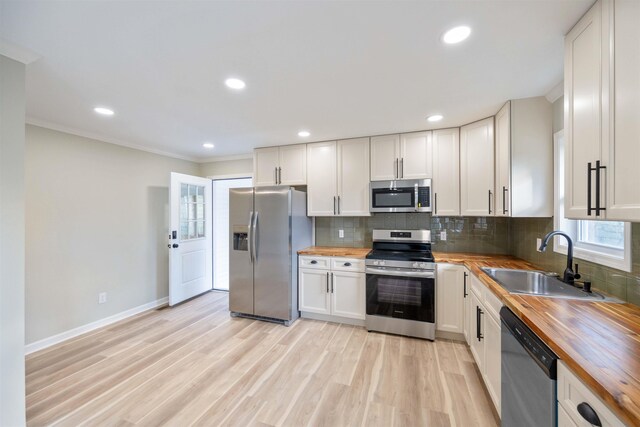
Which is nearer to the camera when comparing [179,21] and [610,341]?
[610,341]

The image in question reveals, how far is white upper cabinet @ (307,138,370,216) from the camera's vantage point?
3316 millimetres

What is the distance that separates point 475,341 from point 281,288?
2121mm

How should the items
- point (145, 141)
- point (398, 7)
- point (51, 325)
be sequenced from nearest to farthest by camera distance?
1. point (398, 7)
2. point (51, 325)
3. point (145, 141)

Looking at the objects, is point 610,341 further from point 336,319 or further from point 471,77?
point 336,319

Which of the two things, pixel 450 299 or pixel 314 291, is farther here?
pixel 314 291

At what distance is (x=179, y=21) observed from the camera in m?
1.29

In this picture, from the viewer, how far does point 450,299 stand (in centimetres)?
271

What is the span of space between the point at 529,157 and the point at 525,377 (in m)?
1.80

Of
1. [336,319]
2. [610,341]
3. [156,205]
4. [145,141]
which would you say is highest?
[145,141]

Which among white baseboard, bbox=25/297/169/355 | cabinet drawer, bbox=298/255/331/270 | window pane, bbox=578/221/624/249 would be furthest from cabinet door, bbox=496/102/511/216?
white baseboard, bbox=25/297/169/355

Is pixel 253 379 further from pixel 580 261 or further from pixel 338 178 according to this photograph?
pixel 580 261

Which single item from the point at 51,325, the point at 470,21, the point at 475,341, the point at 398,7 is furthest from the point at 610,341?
the point at 51,325

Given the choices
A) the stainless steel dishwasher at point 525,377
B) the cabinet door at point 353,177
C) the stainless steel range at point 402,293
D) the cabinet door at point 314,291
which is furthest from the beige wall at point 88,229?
the stainless steel dishwasher at point 525,377

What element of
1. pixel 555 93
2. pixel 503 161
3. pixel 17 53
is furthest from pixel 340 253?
pixel 17 53
